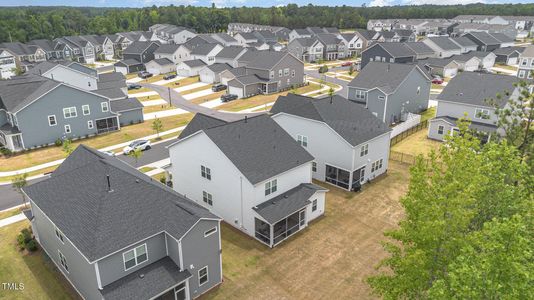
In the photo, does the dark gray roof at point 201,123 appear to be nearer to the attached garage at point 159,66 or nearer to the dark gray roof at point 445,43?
the attached garage at point 159,66

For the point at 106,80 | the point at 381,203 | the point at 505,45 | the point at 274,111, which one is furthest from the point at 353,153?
the point at 505,45

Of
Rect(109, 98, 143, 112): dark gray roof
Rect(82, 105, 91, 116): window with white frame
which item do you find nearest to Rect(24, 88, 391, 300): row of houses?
Rect(82, 105, 91, 116): window with white frame

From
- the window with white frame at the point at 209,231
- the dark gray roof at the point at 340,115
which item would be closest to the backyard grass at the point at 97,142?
the dark gray roof at the point at 340,115

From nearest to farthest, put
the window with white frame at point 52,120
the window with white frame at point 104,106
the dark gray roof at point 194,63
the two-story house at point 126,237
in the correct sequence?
the two-story house at point 126,237 < the window with white frame at point 52,120 < the window with white frame at point 104,106 < the dark gray roof at point 194,63

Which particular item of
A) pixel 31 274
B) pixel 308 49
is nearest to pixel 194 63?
pixel 308 49

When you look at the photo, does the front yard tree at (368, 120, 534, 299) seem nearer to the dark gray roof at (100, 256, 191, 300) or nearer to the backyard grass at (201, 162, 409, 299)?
the backyard grass at (201, 162, 409, 299)

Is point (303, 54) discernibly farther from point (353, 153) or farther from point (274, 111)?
point (353, 153)

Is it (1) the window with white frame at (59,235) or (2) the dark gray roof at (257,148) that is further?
(2) the dark gray roof at (257,148)

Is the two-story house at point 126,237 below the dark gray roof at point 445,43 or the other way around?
below
